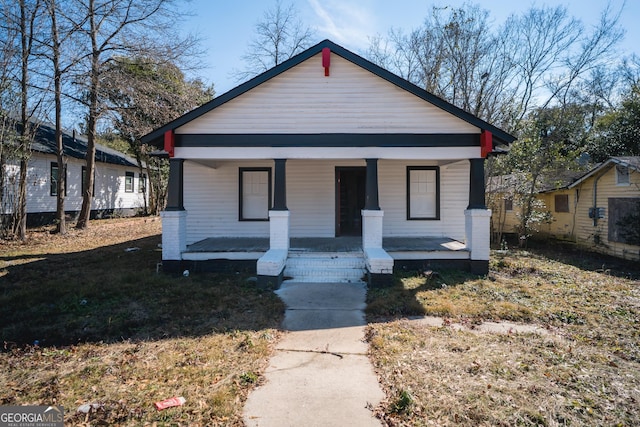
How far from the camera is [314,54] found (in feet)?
26.8

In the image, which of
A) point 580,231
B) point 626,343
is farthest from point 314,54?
point 580,231

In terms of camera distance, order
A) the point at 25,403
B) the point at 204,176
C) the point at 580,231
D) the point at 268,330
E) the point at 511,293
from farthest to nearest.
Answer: the point at 580,231, the point at 204,176, the point at 511,293, the point at 268,330, the point at 25,403

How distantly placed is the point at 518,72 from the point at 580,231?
28.0 ft

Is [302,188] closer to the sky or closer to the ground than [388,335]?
closer to the sky

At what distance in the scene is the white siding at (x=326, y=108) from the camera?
8281 millimetres

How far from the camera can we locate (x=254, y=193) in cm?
1066

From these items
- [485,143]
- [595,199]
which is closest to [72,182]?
[485,143]

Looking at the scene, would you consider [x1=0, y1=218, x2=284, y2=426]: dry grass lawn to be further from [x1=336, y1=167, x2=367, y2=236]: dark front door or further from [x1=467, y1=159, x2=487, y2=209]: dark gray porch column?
[x1=467, y1=159, x2=487, y2=209]: dark gray porch column

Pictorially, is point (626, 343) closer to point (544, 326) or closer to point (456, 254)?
point (544, 326)

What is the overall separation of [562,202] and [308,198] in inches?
477

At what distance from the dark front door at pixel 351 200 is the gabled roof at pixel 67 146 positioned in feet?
44.1

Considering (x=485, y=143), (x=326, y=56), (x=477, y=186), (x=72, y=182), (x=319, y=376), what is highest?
(x=326, y=56)

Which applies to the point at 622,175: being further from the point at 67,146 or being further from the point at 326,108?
the point at 67,146

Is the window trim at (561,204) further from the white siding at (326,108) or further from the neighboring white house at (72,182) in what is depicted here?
the neighboring white house at (72,182)
